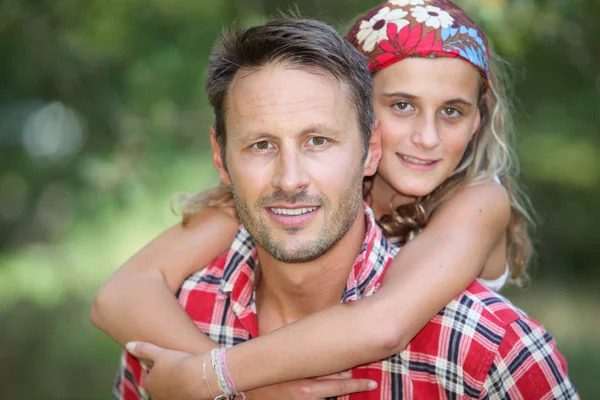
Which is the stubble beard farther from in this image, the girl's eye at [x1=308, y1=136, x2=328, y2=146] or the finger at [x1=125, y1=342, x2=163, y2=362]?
the finger at [x1=125, y1=342, x2=163, y2=362]

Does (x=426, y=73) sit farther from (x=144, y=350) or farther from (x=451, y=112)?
(x=144, y=350)

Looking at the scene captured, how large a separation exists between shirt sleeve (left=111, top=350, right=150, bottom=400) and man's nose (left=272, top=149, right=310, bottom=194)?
92 cm

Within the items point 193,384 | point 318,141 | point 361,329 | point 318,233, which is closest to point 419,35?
point 318,141

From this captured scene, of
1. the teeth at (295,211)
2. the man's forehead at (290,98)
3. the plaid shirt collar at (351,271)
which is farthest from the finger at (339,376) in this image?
the man's forehead at (290,98)

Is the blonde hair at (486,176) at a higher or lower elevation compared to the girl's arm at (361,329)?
higher

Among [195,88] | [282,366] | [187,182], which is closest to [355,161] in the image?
[282,366]

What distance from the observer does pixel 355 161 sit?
2.49 m

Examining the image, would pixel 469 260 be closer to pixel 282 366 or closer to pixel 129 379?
pixel 282 366

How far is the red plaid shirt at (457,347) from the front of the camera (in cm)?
224

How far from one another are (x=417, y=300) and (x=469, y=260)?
29cm

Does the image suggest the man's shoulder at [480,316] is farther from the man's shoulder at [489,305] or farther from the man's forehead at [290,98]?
the man's forehead at [290,98]

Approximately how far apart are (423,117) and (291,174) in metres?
0.78

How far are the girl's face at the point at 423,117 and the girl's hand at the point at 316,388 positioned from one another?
0.88m

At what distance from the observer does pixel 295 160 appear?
2363 mm
